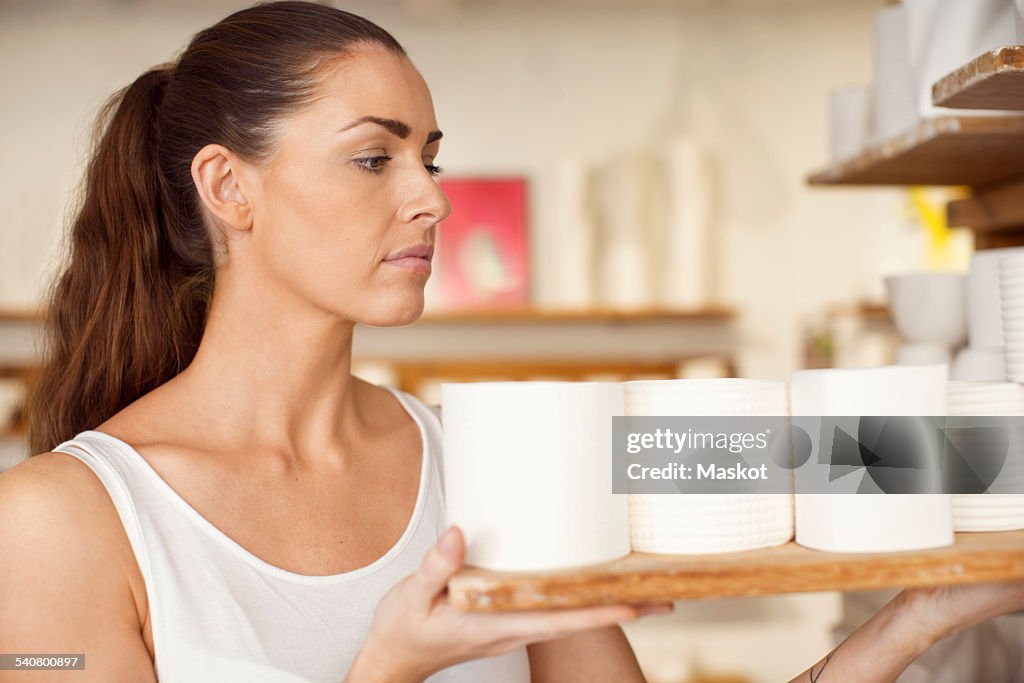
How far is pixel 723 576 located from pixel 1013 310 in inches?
17.4

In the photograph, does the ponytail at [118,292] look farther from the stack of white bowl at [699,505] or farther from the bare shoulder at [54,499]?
the stack of white bowl at [699,505]

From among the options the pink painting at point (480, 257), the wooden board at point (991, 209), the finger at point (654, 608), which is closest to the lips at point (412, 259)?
the finger at point (654, 608)

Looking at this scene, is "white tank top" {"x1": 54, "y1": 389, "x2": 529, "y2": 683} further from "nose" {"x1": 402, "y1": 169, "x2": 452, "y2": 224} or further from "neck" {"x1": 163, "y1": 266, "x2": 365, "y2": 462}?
"nose" {"x1": 402, "y1": 169, "x2": 452, "y2": 224}

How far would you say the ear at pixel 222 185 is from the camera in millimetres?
1084

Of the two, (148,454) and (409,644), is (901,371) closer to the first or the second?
(409,644)

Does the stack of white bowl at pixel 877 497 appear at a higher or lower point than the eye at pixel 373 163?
lower

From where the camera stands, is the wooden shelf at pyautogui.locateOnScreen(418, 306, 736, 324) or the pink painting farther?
the pink painting

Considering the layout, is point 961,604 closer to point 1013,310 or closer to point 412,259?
point 1013,310

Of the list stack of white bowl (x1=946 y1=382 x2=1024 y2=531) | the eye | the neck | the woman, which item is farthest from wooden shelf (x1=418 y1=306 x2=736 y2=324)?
stack of white bowl (x1=946 y1=382 x2=1024 y2=531)

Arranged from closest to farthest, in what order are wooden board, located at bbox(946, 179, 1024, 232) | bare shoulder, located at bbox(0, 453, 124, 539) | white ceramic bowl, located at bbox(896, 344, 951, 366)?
bare shoulder, located at bbox(0, 453, 124, 539)
white ceramic bowl, located at bbox(896, 344, 951, 366)
wooden board, located at bbox(946, 179, 1024, 232)

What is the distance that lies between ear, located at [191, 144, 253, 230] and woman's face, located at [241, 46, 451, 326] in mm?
51

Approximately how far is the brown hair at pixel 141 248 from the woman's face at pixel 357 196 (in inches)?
4.1

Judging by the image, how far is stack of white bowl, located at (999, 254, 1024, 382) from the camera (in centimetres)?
84

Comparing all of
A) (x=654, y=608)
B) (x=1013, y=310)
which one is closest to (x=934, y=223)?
(x=1013, y=310)
